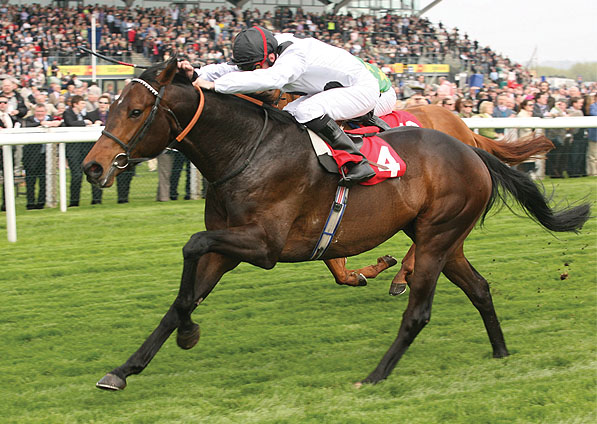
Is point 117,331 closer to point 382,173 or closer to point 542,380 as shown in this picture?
point 382,173

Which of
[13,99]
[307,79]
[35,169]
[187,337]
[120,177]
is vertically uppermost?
[307,79]

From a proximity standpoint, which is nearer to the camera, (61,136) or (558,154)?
(61,136)

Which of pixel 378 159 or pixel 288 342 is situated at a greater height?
pixel 378 159

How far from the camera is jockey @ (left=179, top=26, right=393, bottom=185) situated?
138 inches

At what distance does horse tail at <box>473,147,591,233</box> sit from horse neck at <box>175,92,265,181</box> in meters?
1.48

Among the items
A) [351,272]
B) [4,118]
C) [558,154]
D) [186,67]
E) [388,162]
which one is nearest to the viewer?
[186,67]

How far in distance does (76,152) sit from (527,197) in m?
6.09

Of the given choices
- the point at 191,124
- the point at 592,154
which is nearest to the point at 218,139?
the point at 191,124

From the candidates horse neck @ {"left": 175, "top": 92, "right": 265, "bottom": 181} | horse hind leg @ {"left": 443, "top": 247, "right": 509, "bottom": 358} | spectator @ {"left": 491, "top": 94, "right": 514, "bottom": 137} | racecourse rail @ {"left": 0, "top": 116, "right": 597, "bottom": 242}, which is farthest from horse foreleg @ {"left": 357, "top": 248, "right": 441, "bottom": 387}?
spectator @ {"left": 491, "top": 94, "right": 514, "bottom": 137}

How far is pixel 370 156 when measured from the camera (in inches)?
150

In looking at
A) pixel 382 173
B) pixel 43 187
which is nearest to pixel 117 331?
pixel 382 173

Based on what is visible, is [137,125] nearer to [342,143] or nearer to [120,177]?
→ [342,143]

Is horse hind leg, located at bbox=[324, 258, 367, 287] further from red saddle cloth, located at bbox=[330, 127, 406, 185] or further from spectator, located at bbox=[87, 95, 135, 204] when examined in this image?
spectator, located at bbox=[87, 95, 135, 204]

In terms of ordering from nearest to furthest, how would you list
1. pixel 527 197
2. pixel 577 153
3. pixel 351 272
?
pixel 527 197 → pixel 351 272 → pixel 577 153
